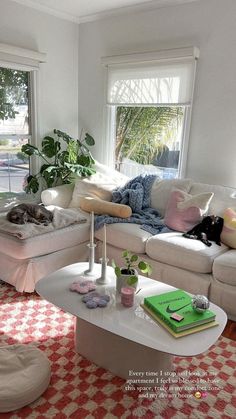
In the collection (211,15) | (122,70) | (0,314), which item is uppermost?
(211,15)

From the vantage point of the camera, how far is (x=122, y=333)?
4.82 ft

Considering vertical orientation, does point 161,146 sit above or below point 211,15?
below

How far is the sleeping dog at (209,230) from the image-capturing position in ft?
8.38

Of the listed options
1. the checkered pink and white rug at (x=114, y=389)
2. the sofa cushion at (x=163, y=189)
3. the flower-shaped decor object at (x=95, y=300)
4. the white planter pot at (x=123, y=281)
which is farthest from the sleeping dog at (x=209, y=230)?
the flower-shaped decor object at (x=95, y=300)

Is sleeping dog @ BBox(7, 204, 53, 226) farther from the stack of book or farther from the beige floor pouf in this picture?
the stack of book

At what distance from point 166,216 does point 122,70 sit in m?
1.77

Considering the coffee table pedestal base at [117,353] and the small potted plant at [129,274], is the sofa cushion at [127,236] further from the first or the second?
A: the coffee table pedestal base at [117,353]

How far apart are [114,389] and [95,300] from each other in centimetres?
→ 45

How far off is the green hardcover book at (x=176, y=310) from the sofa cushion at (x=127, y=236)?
899 millimetres

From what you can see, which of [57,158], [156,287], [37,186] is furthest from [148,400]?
[57,158]

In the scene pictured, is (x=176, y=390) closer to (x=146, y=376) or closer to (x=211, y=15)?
(x=146, y=376)

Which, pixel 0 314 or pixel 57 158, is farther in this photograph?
pixel 57 158

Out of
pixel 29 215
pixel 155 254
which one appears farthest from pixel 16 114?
Answer: pixel 155 254

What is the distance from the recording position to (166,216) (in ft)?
9.44
